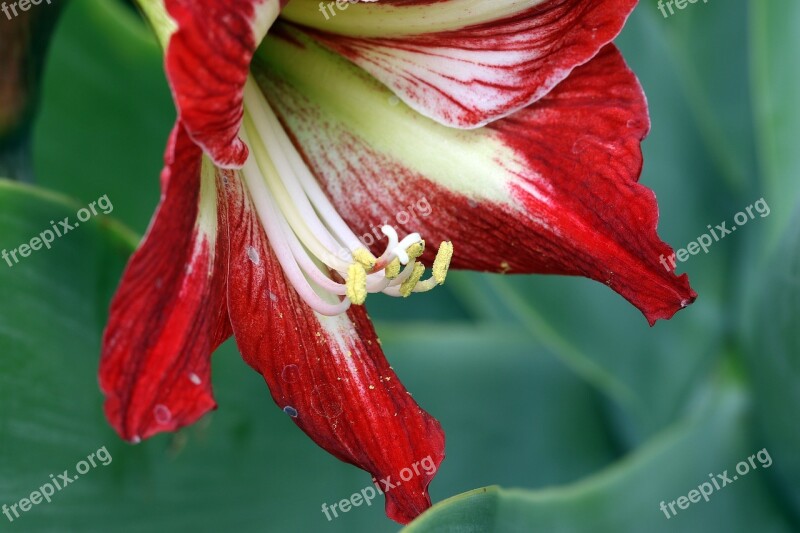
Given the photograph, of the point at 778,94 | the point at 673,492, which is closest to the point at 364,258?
the point at 673,492

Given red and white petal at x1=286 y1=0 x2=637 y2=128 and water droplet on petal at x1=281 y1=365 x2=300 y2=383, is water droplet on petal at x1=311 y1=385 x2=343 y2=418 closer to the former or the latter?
water droplet on petal at x1=281 y1=365 x2=300 y2=383

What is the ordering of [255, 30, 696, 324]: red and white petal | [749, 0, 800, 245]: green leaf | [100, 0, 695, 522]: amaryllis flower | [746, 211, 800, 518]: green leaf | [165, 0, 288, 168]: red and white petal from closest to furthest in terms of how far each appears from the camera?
[165, 0, 288, 168]: red and white petal < [100, 0, 695, 522]: amaryllis flower < [255, 30, 696, 324]: red and white petal < [746, 211, 800, 518]: green leaf < [749, 0, 800, 245]: green leaf

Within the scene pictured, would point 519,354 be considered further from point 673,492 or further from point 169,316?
point 169,316

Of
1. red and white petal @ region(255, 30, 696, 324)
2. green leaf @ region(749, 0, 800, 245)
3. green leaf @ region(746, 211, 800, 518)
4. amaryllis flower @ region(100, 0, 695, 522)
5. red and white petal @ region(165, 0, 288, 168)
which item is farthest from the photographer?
green leaf @ region(749, 0, 800, 245)

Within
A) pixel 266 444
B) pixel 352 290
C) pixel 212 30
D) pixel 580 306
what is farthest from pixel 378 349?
pixel 580 306

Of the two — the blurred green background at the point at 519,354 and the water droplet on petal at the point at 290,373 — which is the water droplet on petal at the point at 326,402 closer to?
the water droplet on petal at the point at 290,373

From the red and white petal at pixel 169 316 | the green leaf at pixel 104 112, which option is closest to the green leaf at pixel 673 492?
the red and white petal at pixel 169 316

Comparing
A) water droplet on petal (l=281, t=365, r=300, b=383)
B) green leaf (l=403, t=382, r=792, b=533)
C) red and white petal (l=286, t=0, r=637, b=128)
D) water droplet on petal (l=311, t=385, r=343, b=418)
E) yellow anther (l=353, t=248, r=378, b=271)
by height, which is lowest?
green leaf (l=403, t=382, r=792, b=533)

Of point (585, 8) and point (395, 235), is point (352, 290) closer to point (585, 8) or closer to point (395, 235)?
point (395, 235)

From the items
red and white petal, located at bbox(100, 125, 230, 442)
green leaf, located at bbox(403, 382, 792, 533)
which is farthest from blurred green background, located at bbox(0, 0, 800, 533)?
red and white petal, located at bbox(100, 125, 230, 442)
